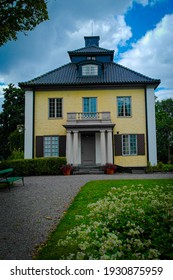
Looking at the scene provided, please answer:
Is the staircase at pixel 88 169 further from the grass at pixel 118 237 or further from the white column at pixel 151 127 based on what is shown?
the grass at pixel 118 237

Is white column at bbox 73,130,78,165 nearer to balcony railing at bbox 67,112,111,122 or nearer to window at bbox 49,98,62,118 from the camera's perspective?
balcony railing at bbox 67,112,111,122

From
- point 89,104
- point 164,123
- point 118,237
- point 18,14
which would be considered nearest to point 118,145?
point 89,104

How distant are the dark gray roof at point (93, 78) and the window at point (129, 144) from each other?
3.94m

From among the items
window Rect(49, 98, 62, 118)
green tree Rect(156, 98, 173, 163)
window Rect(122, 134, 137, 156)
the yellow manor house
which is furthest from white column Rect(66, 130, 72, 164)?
green tree Rect(156, 98, 173, 163)

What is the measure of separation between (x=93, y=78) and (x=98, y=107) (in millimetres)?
2404

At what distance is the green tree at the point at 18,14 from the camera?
15.5 feet

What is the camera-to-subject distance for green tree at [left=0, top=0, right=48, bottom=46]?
4.73 m

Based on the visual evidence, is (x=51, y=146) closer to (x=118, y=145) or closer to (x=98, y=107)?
(x=98, y=107)

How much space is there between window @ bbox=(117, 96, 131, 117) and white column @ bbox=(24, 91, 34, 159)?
645 centimetres

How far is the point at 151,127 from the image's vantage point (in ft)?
A: 50.5
